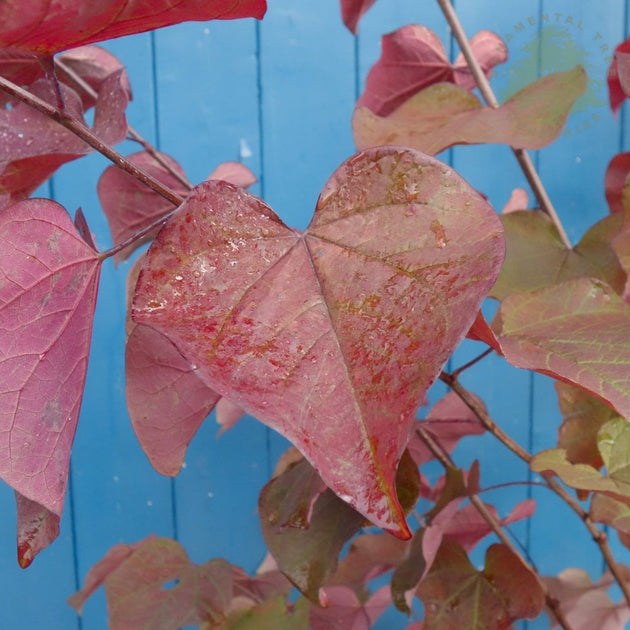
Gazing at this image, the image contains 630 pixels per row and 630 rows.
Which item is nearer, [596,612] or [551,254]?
[551,254]

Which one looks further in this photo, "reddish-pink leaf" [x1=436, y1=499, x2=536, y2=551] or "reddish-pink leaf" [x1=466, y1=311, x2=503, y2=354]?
"reddish-pink leaf" [x1=436, y1=499, x2=536, y2=551]

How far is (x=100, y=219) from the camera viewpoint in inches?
26.8

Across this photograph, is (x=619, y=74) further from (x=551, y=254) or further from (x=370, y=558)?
(x=370, y=558)

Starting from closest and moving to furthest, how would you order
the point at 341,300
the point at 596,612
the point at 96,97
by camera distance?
the point at 341,300 → the point at 96,97 → the point at 596,612

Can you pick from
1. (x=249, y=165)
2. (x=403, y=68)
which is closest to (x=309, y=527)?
(x=403, y=68)

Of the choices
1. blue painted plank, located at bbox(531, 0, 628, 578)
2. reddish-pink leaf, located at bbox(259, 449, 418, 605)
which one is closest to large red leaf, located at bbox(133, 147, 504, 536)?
reddish-pink leaf, located at bbox(259, 449, 418, 605)

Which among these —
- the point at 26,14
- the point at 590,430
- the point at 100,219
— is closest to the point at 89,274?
the point at 26,14

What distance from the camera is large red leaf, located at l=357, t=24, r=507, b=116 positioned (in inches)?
19.5

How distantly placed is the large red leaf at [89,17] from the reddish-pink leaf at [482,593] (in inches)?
12.4

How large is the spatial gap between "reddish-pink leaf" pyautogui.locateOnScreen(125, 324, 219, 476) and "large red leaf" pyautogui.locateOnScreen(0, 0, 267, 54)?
0.11 meters

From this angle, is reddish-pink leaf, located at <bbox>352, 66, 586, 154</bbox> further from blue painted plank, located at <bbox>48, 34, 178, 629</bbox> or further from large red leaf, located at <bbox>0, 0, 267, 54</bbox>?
blue painted plank, located at <bbox>48, 34, 178, 629</bbox>

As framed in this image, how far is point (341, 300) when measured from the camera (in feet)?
0.56

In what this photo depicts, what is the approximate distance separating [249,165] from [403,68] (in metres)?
0.24

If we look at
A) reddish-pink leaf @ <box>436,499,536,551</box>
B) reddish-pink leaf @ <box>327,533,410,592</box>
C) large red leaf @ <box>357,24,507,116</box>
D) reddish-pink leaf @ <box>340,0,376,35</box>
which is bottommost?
reddish-pink leaf @ <box>327,533,410,592</box>
